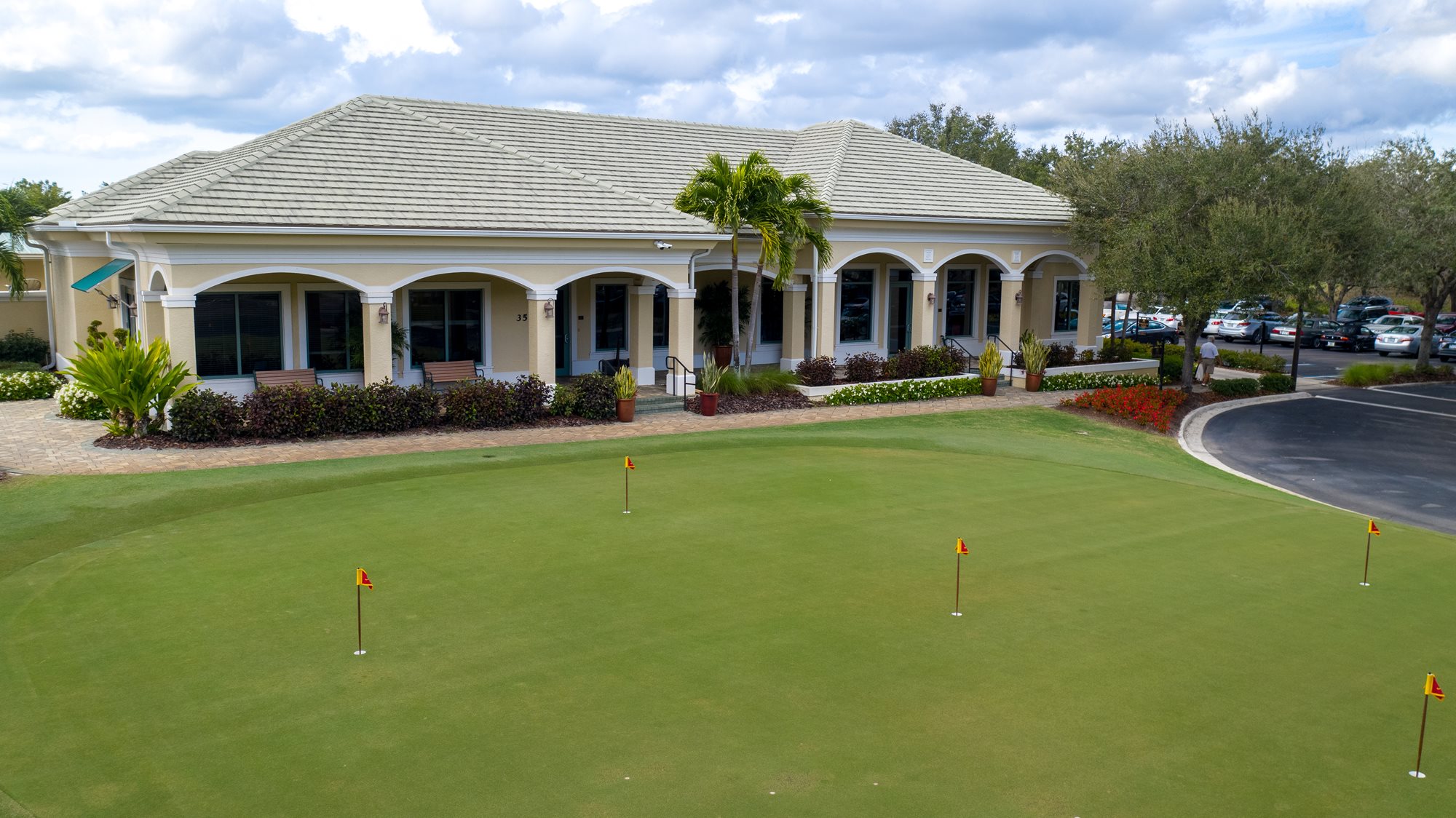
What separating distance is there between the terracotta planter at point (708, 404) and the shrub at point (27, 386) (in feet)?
48.4

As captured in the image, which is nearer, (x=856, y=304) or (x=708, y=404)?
(x=708, y=404)

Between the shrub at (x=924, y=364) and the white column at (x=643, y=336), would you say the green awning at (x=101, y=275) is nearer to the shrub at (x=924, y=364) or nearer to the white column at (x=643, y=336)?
the white column at (x=643, y=336)

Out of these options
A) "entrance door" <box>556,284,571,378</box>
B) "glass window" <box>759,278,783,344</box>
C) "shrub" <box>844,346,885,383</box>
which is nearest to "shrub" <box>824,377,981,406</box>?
"shrub" <box>844,346,885,383</box>

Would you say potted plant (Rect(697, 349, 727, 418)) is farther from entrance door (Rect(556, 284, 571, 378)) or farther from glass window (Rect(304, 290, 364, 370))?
glass window (Rect(304, 290, 364, 370))

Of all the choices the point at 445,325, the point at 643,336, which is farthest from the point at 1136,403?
the point at 445,325

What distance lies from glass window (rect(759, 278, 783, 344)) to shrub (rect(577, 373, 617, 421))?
812 centimetres

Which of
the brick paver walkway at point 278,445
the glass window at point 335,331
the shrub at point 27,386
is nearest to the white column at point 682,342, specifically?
the brick paver walkway at point 278,445

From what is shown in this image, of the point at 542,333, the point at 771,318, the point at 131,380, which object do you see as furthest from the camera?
the point at 771,318

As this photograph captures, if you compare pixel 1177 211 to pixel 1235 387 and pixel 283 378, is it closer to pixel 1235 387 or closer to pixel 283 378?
pixel 1235 387

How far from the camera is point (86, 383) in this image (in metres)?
19.5

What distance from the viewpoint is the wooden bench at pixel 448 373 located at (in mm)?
25031

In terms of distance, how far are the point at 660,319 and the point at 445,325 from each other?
627 centimetres

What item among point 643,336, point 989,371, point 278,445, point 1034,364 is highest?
point 643,336

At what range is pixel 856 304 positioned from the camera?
32.7m
